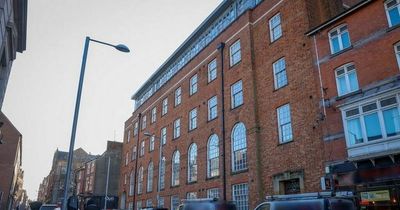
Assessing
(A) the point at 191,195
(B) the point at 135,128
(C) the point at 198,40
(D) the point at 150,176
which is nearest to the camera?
(A) the point at 191,195

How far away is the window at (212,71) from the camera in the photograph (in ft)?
95.3

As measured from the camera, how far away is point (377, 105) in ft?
48.6

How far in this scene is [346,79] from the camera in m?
16.6

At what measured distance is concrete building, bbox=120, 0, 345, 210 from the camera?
1884 centimetres

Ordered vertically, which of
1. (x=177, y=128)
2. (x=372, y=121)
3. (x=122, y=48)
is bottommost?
(x=372, y=121)

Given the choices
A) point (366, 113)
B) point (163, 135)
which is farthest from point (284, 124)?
point (163, 135)

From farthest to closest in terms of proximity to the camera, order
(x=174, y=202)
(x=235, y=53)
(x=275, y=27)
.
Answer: (x=174, y=202)
(x=235, y=53)
(x=275, y=27)

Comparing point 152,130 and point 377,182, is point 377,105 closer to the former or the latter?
point 377,182

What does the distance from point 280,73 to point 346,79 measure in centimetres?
530

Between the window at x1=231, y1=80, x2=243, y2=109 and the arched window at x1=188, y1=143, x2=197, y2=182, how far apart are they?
712 cm

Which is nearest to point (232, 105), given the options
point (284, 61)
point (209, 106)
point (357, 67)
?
point (209, 106)

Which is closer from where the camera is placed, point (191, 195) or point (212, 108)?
point (212, 108)

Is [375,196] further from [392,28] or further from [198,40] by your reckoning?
[198,40]

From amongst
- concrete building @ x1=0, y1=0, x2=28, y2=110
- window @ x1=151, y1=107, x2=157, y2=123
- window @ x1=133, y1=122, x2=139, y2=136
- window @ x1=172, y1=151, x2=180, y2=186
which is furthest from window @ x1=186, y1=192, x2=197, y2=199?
window @ x1=133, y1=122, x2=139, y2=136
